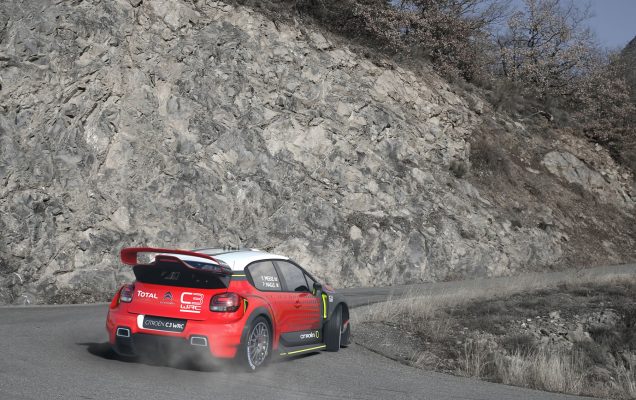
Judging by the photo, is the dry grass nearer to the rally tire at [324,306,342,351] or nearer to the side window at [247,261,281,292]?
the rally tire at [324,306,342,351]

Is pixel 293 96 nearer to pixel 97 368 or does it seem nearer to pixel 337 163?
pixel 337 163

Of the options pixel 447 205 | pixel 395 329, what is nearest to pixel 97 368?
pixel 395 329

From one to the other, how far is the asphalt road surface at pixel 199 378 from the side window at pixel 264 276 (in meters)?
0.98

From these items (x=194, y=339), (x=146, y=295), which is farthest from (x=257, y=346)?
(x=146, y=295)

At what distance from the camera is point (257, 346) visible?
347 inches

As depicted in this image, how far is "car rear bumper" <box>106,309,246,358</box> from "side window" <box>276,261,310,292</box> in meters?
1.52

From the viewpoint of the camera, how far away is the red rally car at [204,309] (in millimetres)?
8375

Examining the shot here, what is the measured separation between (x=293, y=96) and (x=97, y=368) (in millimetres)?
19878

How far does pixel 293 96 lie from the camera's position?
89.9 feet

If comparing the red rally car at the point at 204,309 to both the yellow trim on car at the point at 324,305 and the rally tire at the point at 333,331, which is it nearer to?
the yellow trim on car at the point at 324,305

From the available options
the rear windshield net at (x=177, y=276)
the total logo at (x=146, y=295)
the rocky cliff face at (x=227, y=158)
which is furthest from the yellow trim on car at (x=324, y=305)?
the rocky cliff face at (x=227, y=158)

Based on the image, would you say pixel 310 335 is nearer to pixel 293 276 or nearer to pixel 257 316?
pixel 293 276

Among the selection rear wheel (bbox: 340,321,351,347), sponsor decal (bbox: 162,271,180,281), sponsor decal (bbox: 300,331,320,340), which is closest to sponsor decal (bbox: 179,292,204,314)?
sponsor decal (bbox: 162,271,180,281)

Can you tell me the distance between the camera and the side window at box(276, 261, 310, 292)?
9906 millimetres
